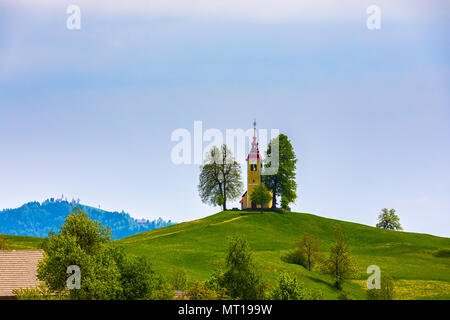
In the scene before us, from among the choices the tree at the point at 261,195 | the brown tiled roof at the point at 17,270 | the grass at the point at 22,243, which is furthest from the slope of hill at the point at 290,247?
the brown tiled roof at the point at 17,270

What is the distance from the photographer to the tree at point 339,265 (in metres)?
67.3

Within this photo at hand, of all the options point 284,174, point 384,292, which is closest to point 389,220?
point 284,174

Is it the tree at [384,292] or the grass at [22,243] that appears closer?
the tree at [384,292]

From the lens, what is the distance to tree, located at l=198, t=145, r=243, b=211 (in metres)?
121

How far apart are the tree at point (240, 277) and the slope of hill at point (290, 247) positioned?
9242 millimetres

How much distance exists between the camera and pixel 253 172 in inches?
4700

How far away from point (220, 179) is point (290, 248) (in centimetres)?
3890

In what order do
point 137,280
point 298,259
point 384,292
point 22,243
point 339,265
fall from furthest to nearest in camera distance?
point 22,243 < point 298,259 < point 339,265 < point 384,292 < point 137,280

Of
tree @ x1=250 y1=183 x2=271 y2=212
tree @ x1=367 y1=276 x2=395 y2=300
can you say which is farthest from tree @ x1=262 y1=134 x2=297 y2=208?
tree @ x1=367 y1=276 x2=395 y2=300

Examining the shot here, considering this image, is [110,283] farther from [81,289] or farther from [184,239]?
[184,239]

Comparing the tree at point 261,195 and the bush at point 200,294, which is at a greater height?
the tree at point 261,195

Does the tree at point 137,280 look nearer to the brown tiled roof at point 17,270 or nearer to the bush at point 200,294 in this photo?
the bush at point 200,294

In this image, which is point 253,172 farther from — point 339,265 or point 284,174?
point 339,265
